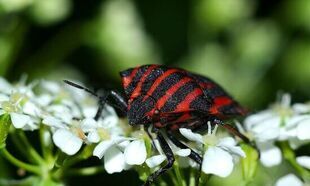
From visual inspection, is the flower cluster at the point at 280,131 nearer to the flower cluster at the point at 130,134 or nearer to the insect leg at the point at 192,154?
the flower cluster at the point at 130,134

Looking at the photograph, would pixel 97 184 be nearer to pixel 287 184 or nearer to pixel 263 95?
pixel 263 95

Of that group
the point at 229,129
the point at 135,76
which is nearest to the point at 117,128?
the point at 135,76

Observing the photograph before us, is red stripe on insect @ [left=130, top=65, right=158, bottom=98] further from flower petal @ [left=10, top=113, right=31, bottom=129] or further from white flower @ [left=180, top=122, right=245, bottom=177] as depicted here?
flower petal @ [left=10, top=113, right=31, bottom=129]

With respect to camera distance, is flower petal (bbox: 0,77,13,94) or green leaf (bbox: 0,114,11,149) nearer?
green leaf (bbox: 0,114,11,149)

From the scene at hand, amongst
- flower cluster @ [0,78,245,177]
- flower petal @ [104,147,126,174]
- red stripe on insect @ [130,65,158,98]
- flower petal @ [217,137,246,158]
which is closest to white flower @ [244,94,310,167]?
flower cluster @ [0,78,245,177]

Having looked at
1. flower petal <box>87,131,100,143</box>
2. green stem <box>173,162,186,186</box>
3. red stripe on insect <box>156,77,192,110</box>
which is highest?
red stripe on insect <box>156,77,192,110</box>
